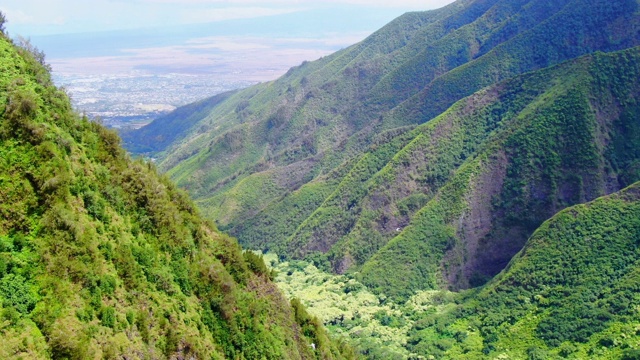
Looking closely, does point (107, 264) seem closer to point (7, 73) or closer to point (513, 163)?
point (7, 73)

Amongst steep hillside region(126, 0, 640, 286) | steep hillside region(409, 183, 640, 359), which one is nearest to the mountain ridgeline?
steep hillside region(409, 183, 640, 359)

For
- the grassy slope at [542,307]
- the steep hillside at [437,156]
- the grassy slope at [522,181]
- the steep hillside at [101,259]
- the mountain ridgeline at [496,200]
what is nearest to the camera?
the steep hillside at [101,259]

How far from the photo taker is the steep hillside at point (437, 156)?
3799 inches

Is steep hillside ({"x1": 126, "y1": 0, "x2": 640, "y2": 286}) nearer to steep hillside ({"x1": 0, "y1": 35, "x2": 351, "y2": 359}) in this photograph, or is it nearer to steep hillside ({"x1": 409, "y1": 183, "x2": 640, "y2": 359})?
steep hillside ({"x1": 409, "y1": 183, "x2": 640, "y2": 359})

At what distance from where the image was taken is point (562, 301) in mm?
74562

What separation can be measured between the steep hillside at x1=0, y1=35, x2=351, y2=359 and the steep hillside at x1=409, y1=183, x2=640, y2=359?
39.5 metres

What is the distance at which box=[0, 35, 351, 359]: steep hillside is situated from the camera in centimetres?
2259

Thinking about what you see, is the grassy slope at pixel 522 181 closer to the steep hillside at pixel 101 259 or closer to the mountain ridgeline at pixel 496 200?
the mountain ridgeline at pixel 496 200

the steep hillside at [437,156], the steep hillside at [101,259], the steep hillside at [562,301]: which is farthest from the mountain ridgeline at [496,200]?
the steep hillside at [101,259]

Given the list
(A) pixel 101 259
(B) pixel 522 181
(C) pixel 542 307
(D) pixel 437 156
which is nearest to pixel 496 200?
(B) pixel 522 181

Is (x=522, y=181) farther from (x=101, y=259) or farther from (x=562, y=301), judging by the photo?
(x=101, y=259)

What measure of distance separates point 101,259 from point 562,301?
212ft

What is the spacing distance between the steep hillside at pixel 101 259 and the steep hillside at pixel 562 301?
39490mm

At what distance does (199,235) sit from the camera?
3912 cm
